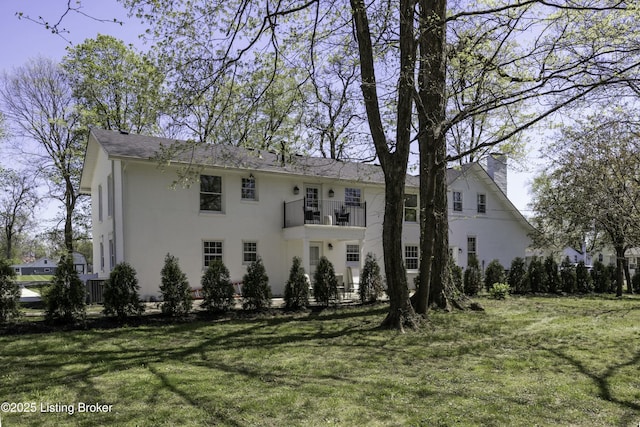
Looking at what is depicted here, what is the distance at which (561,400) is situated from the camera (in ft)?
19.4

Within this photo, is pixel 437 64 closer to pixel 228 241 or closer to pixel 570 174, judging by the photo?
pixel 228 241

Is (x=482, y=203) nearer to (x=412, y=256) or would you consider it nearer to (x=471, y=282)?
(x=412, y=256)

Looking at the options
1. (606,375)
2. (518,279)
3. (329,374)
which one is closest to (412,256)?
(518,279)

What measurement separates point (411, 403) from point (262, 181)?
47.3 ft

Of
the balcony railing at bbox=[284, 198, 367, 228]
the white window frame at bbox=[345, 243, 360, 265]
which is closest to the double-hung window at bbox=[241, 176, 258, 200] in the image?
the balcony railing at bbox=[284, 198, 367, 228]

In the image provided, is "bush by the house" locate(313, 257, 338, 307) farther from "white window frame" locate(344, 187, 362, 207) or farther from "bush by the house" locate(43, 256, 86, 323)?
"white window frame" locate(344, 187, 362, 207)

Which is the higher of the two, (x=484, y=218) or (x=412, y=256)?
Result: (x=484, y=218)

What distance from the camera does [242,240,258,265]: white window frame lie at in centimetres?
1891

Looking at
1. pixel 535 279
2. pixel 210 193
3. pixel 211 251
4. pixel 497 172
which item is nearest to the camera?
pixel 211 251

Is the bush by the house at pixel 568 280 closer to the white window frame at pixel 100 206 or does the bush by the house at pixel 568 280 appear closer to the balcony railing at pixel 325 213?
the balcony railing at pixel 325 213

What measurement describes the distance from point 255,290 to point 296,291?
1202mm

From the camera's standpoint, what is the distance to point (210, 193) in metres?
18.4

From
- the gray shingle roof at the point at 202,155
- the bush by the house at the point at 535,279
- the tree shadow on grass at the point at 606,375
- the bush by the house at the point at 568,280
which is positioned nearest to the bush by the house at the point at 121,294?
the gray shingle roof at the point at 202,155

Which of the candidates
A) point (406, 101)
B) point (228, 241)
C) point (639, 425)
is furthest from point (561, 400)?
point (228, 241)
